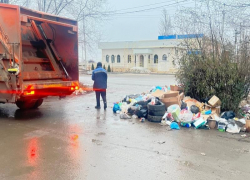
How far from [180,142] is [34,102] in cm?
539

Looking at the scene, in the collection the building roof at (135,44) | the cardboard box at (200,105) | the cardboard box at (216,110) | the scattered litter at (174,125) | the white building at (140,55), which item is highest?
the building roof at (135,44)

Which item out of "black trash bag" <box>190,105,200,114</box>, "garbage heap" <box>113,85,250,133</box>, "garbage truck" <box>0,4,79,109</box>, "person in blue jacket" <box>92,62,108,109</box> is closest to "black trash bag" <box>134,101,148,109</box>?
"garbage heap" <box>113,85,250,133</box>

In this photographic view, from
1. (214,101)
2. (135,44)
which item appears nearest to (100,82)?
(214,101)

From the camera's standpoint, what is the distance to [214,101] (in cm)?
671

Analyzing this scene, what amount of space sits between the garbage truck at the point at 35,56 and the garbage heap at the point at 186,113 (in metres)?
2.23

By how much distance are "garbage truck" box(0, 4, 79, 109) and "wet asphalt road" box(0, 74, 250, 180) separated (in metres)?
0.94

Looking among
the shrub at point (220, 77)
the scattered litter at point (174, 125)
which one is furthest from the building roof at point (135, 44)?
the scattered litter at point (174, 125)

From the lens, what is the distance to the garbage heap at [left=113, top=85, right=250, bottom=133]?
6.11m

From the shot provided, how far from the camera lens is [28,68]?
7336 millimetres

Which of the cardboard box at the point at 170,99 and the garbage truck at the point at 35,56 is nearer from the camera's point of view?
the garbage truck at the point at 35,56

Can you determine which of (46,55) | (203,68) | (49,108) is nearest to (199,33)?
(203,68)

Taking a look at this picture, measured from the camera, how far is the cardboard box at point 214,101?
669 cm

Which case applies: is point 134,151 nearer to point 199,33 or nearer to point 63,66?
point 63,66

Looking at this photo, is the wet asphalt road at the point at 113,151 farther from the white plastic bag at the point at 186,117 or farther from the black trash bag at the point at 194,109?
the black trash bag at the point at 194,109
